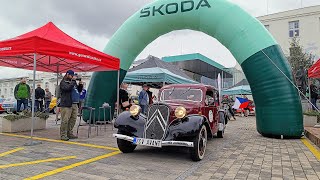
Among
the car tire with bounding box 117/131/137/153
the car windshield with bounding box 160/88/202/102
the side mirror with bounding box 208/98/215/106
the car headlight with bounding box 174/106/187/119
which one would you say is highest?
the car windshield with bounding box 160/88/202/102

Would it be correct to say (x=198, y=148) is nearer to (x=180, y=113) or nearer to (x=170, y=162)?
(x=170, y=162)

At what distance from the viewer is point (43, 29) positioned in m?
7.70

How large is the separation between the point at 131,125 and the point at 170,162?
3.75ft

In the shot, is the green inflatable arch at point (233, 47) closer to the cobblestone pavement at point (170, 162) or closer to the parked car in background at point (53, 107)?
the cobblestone pavement at point (170, 162)

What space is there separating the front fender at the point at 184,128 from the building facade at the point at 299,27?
29.3m

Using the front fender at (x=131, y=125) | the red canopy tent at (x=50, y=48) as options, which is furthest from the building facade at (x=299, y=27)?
the front fender at (x=131, y=125)

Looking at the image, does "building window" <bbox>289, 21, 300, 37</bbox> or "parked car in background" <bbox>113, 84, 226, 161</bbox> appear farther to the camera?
"building window" <bbox>289, 21, 300, 37</bbox>

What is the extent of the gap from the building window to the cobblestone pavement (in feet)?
94.5

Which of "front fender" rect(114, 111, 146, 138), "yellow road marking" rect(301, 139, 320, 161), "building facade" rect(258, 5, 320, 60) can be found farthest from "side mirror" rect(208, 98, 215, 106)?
"building facade" rect(258, 5, 320, 60)

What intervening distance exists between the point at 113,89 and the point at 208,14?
4.77 meters

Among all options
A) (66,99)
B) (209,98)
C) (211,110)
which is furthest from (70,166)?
(209,98)

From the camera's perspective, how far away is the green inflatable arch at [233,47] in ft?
26.9

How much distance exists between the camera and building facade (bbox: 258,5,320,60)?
101 ft

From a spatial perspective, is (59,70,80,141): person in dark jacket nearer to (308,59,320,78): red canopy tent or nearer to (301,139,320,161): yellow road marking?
(301,139,320,161): yellow road marking
